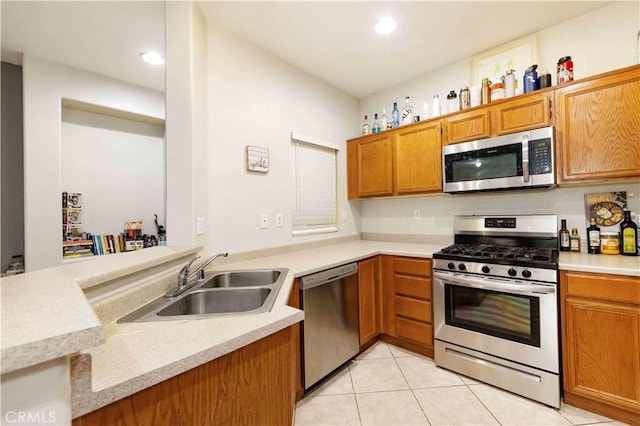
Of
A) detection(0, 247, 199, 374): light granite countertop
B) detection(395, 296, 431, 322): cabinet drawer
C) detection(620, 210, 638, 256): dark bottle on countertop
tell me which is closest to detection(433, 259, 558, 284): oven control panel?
detection(395, 296, 431, 322): cabinet drawer

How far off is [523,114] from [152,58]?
333 centimetres

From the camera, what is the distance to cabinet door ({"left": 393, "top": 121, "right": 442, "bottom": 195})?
252cm

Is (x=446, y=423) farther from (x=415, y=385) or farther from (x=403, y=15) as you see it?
(x=403, y=15)

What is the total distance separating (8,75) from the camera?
2568mm

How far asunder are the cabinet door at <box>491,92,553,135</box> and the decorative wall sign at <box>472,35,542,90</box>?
272 mm

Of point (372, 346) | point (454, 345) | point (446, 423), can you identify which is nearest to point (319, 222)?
point (372, 346)

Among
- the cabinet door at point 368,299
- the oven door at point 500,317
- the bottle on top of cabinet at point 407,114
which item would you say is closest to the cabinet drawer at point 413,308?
the oven door at point 500,317

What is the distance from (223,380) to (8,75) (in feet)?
12.3

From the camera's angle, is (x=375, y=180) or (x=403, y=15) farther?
(x=375, y=180)

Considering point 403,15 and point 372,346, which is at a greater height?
point 403,15

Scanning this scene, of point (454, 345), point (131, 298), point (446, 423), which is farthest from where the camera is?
point (454, 345)

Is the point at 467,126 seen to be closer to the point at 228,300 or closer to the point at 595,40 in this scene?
the point at 595,40

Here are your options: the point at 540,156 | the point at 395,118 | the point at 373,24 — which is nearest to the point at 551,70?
the point at 540,156

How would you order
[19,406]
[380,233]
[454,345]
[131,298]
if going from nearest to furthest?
[19,406] → [131,298] → [454,345] → [380,233]
